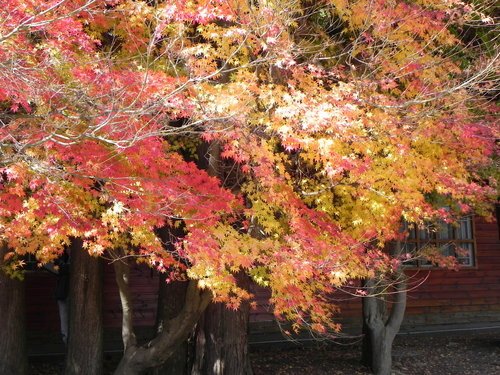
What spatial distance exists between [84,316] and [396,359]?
22.4 ft

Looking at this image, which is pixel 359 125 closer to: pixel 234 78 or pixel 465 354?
pixel 234 78

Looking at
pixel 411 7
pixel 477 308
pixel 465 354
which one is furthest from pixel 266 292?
pixel 411 7

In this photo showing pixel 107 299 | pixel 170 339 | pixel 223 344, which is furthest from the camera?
pixel 107 299

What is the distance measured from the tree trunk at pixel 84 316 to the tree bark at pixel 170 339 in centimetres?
122

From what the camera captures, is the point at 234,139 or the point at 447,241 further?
the point at 447,241

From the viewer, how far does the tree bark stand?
31.9 feet

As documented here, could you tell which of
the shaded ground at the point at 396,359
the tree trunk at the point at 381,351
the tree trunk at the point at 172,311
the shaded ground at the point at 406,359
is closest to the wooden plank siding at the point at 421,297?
the shaded ground at the point at 396,359

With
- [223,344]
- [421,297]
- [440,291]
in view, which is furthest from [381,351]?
[440,291]

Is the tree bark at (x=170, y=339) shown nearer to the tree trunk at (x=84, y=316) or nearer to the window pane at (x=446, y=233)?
the tree trunk at (x=84, y=316)

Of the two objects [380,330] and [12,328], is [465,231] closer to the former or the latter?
[380,330]


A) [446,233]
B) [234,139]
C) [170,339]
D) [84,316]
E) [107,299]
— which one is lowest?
[170,339]

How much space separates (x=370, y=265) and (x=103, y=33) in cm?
547

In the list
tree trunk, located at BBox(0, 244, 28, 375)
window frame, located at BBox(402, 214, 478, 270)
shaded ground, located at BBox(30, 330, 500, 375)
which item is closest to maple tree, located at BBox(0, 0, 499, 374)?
tree trunk, located at BBox(0, 244, 28, 375)

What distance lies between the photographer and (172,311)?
11.0 m
